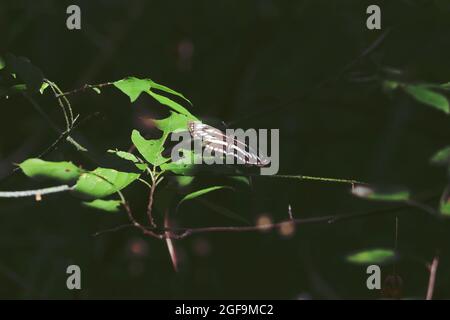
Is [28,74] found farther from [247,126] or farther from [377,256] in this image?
[247,126]

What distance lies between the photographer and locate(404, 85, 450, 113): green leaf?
587 mm

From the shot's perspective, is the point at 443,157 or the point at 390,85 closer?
the point at 443,157

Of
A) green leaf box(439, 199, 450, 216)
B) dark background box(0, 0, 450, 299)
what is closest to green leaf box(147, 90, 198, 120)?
green leaf box(439, 199, 450, 216)

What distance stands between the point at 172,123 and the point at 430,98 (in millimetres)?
232

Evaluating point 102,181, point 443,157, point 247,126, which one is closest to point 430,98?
point 443,157

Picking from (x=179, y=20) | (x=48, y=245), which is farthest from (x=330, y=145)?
(x=48, y=245)

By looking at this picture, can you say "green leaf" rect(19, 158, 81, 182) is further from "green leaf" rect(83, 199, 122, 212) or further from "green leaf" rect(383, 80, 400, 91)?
"green leaf" rect(383, 80, 400, 91)

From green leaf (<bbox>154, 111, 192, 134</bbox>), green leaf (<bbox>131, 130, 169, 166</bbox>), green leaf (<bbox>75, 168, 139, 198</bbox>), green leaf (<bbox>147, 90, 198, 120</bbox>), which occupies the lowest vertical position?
green leaf (<bbox>75, 168, 139, 198</bbox>)

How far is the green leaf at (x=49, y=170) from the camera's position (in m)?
0.57

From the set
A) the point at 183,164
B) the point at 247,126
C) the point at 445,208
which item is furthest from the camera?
the point at 247,126

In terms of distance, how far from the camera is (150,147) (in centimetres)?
61

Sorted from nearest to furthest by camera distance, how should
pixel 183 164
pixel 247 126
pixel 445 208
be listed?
pixel 445 208 < pixel 183 164 < pixel 247 126

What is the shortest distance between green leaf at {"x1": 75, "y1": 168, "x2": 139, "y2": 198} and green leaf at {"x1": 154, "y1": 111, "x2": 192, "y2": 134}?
50mm
